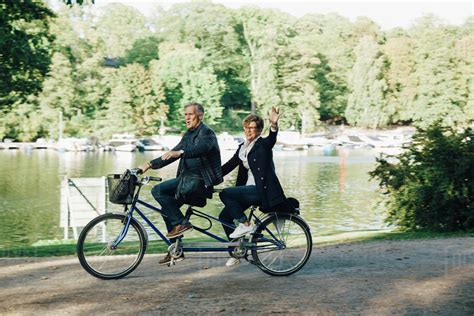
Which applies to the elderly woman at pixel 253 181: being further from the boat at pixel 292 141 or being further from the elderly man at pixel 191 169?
the boat at pixel 292 141

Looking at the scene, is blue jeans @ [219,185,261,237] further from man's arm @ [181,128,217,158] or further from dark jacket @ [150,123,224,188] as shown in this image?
man's arm @ [181,128,217,158]

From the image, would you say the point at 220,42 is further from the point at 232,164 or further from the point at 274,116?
the point at 274,116

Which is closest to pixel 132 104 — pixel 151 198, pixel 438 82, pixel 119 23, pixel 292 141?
pixel 292 141

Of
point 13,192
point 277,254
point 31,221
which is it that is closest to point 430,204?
point 277,254

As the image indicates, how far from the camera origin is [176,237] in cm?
715

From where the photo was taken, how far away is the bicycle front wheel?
6.93 metres

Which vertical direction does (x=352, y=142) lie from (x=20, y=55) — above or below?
below

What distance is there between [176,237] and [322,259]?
7.12 feet

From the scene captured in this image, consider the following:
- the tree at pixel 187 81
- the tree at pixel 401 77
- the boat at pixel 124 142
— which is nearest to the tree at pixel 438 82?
the tree at pixel 401 77

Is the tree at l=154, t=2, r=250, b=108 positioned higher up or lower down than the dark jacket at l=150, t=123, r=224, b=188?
higher up

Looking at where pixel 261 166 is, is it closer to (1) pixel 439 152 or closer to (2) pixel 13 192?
(1) pixel 439 152

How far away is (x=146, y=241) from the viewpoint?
702 centimetres

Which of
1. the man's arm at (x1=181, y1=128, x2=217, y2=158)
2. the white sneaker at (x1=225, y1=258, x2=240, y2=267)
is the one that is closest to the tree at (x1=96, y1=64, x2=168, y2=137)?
the white sneaker at (x1=225, y1=258, x2=240, y2=267)

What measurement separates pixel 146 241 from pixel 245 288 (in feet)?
3.98
